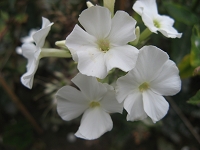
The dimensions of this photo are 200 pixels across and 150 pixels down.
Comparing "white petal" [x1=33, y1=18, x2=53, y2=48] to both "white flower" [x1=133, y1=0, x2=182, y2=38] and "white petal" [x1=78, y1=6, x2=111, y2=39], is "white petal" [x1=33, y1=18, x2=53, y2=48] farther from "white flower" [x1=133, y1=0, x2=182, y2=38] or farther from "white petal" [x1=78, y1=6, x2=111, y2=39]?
"white flower" [x1=133, y1=0, x2=182, y2=38]

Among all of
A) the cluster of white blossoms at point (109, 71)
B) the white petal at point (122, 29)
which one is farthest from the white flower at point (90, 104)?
the white petal at point (122, 29)

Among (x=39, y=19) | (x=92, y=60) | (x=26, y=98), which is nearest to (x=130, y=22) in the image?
(x=92, y=60)

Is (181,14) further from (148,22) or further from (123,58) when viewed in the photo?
(123,58)

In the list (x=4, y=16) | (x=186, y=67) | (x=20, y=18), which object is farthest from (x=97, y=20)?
(x=4, y=16)

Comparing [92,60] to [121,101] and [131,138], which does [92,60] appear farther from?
[131,138]

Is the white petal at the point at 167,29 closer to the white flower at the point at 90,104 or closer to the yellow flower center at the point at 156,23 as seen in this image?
the yellow flower center at the point at 156,23

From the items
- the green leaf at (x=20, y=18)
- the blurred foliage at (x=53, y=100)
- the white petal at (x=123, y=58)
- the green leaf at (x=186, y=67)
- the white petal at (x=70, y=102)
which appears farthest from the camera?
the green leaf at (x=20, y=18)
